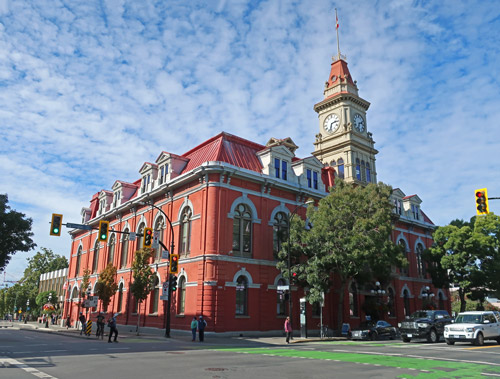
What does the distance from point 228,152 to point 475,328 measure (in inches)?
834

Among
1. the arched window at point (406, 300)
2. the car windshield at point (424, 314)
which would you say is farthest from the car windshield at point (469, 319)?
the arched window at point (406, 300)

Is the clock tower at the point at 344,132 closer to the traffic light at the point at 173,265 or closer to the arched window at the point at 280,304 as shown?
the arched window at the point at 280,304

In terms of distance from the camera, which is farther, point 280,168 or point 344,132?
point 344,132

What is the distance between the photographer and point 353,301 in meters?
38.8

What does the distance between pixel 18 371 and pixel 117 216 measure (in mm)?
34709

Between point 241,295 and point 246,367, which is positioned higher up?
point 241,295

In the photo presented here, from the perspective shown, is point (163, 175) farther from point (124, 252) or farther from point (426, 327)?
point (426, 327)

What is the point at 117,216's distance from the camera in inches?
1772

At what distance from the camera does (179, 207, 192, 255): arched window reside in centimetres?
3238

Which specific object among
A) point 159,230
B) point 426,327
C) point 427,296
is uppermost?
point 159,230

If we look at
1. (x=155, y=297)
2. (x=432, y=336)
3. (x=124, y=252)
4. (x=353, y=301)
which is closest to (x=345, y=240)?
(x=432, y=336)

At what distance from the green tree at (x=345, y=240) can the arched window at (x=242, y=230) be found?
278cm

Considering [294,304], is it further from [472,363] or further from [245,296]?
[472,363]

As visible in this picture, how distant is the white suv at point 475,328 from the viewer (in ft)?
70.7
